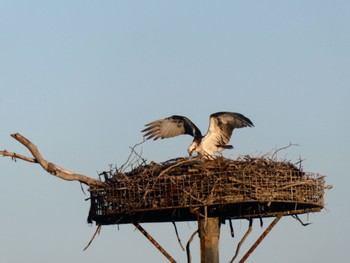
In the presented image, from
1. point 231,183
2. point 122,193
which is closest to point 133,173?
point 122,193

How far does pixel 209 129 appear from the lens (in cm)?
2425

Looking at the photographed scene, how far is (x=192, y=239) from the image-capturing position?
74.8 feet

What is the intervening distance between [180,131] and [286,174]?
3307 millimetres

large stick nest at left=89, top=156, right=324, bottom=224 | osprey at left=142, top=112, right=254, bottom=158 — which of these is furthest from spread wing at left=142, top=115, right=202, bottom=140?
large stick nest at left=89, top=156, right=324, bottom=224

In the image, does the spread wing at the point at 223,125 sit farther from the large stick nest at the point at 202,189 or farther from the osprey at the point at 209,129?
the large stick nest at the point at 202,189

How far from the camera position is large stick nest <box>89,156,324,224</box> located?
70.2ft

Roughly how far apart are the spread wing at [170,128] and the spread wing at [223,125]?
37 cm

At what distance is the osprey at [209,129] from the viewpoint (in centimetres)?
2401

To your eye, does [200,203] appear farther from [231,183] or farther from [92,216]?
[92,216]

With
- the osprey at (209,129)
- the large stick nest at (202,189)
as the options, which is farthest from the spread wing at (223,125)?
the large stick nest at (202,189)

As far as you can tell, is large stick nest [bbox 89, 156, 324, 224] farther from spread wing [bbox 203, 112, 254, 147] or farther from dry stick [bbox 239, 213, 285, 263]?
spread wing [bbox 203, 112, 254, 147]

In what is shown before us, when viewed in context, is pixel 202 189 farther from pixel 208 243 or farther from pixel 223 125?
pixel 223 125

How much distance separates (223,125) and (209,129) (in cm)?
28

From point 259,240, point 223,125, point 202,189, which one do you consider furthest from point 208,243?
point 223,125
